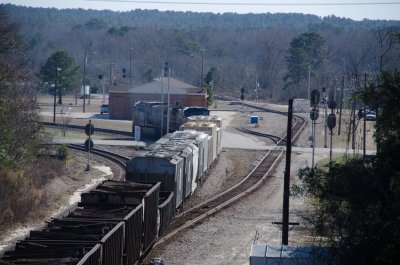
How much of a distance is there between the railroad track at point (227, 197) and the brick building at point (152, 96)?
22071mm

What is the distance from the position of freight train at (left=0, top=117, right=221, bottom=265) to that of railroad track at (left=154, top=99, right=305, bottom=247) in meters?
0.54

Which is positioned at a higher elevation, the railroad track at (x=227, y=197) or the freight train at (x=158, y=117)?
the freight train at (x=158, y=117)

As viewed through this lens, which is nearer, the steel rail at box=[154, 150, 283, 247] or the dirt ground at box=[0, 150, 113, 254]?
the dirt ground at box=[0, 150, 113, 254]

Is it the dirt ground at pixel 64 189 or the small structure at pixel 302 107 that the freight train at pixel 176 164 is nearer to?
the dirt ground at pixel 64 189

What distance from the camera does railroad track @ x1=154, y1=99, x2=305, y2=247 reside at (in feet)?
81.8

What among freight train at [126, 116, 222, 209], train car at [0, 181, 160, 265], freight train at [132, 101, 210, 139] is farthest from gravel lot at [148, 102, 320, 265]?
freight train at [132, 101, 210, 139]

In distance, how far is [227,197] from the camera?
3131cm

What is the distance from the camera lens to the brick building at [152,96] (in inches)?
2719

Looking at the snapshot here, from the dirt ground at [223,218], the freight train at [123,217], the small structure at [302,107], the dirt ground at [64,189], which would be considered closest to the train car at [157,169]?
the freight train at [123,217]

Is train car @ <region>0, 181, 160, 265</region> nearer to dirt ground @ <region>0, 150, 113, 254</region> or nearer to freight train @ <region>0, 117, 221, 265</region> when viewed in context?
freight train @ <region>0, 117, 221, 265</region>

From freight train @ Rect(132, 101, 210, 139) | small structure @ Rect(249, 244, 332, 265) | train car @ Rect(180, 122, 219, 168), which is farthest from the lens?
freight train @ Rect(132, 101, 210, 139)

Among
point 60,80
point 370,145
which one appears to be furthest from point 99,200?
point 60,80

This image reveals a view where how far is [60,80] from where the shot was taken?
83.5 meters

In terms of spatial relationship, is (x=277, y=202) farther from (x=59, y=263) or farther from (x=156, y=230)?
(x=59, y=263)
